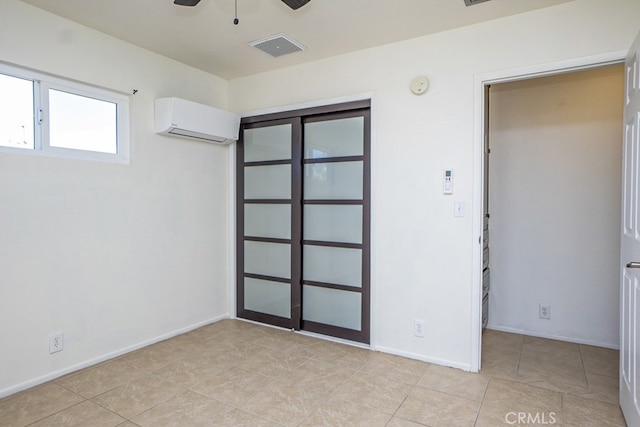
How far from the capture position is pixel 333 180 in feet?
11.1

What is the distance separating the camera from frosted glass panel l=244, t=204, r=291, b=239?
12.1 ft

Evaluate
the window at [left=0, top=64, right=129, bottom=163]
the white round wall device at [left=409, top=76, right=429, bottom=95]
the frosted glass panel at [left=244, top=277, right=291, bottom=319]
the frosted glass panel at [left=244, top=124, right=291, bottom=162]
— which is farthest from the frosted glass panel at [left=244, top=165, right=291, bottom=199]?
the white round wall device at [left=409, top=76, right=429, bottom=95]

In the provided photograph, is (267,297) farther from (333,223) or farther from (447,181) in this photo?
(447,181)

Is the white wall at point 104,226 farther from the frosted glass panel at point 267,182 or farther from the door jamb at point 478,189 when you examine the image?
the door jamb at point 478,189

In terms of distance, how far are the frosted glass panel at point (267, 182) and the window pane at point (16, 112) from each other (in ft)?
6.14

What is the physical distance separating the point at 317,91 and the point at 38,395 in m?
3.11

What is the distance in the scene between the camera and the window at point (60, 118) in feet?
8.07

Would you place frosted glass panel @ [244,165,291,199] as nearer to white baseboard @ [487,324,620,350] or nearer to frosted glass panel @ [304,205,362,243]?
frosted glass panel @ [304,205,362,243]

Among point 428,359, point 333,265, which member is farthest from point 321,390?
point 333,265

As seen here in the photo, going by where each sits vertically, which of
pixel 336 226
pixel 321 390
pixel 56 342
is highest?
pixel 336 226

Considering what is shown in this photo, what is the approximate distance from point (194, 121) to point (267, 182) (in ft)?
3.01

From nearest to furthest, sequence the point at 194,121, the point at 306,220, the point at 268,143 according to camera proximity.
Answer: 1. the point at 194,121
2. the point at 306,220
3. the point at 268,143

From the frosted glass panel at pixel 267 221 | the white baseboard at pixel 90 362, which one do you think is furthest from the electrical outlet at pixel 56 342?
the frosted glass panel at pixel 267 221

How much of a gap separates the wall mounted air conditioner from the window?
11.4 inches
